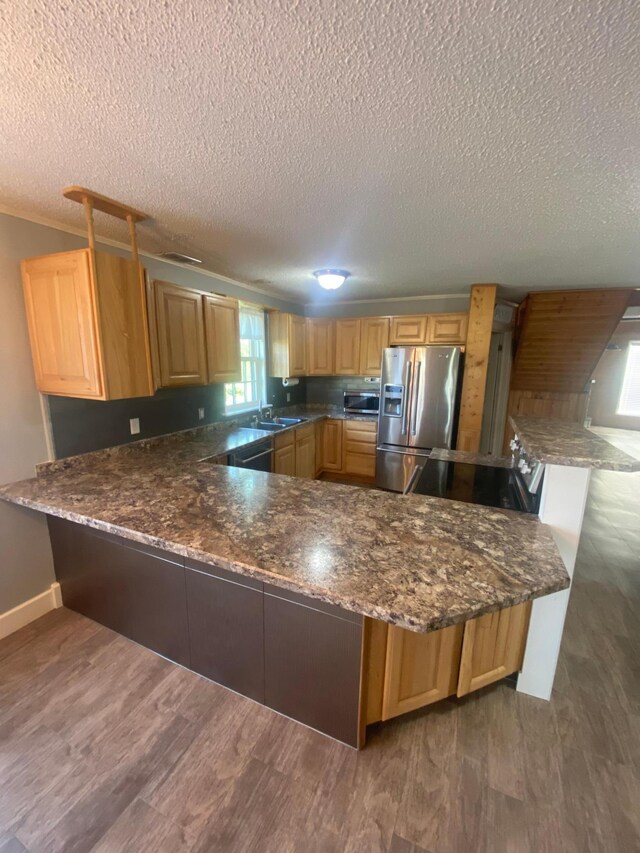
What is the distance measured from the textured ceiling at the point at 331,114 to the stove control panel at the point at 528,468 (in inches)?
49.4

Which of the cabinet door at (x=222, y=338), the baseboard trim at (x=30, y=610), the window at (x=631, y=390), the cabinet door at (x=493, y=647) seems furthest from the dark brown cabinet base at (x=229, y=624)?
the window at (x=631, y=390)

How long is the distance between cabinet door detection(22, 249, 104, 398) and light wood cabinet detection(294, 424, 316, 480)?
2.37 m

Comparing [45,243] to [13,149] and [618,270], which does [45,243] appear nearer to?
[13,149]

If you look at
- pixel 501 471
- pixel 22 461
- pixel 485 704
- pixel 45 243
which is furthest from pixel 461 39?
pixel 22 461

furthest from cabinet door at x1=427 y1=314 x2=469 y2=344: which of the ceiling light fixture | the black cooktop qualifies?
the black cooktop

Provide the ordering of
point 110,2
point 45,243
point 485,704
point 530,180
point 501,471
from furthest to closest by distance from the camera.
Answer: point 501,471 → point 45,243 → point 485,704 → point 530,180 → point 110,2

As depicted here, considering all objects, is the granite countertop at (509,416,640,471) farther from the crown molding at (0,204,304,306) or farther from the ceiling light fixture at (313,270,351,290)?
the crown molding at (0,204,304,306)

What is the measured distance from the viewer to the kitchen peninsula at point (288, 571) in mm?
1162

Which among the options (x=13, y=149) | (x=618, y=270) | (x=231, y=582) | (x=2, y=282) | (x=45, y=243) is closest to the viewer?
(x=13, y=149)

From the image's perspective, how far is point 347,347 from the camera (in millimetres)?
4684

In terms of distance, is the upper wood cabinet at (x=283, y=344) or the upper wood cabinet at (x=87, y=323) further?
the upper wood cabinet at (x=283, y=344)

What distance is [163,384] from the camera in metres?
2.48

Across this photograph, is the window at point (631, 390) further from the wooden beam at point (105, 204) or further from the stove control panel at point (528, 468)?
the wooden beam at point (105, 204)

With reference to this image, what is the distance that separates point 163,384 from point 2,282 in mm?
971
